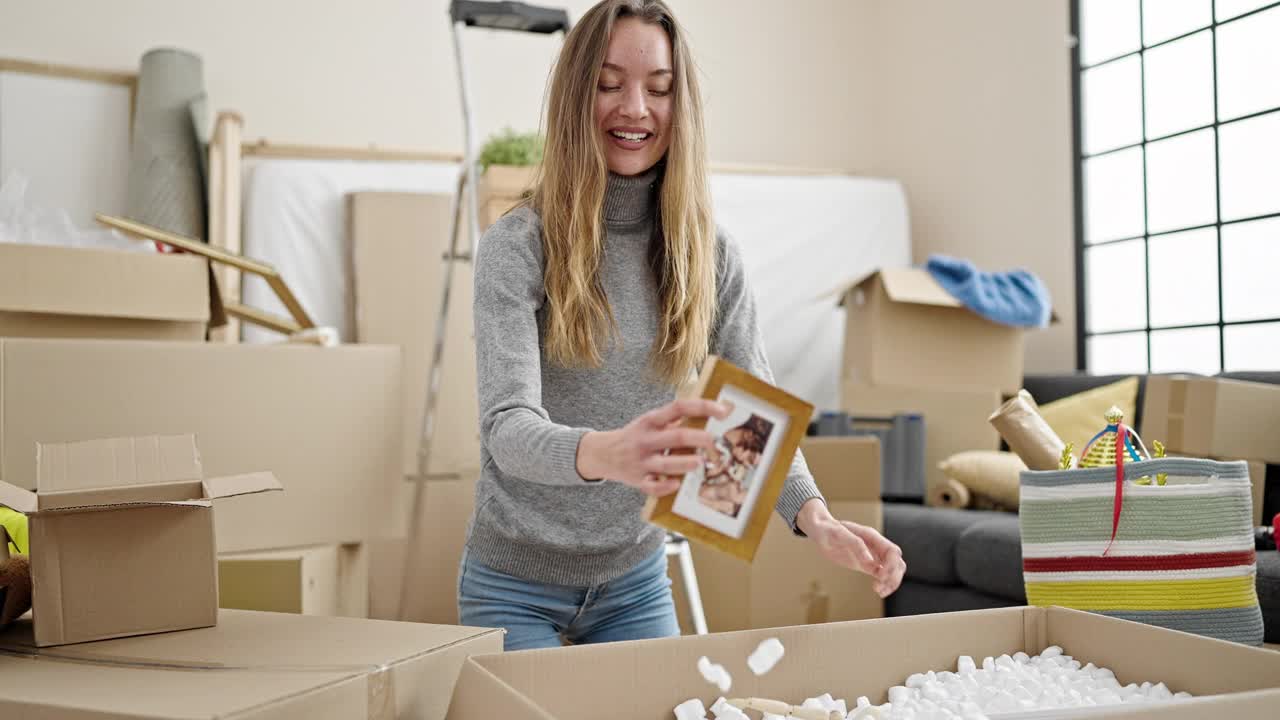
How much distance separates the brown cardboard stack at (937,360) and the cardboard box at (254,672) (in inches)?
96.2

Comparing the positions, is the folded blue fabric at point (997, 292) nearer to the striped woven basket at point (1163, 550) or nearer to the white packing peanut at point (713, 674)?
the striped woven basket at point (1163, 550)

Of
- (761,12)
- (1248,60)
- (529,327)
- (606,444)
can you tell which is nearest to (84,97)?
(761,12)

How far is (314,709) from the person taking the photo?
70cm

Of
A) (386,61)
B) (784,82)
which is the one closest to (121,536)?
(386,61)

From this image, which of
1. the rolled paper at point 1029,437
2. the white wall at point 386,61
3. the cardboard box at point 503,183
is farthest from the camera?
the white wall at point 386,61

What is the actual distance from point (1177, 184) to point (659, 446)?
3118mm

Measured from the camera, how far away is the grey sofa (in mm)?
2432

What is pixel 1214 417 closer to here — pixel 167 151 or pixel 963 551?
pixel 963 551

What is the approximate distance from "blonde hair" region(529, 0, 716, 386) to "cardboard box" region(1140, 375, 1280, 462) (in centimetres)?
148

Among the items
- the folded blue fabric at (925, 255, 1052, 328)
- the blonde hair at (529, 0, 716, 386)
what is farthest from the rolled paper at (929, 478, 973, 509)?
the blonde hair at (529, 0, 716, 386)

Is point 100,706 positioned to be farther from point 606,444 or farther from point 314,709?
point 606,444

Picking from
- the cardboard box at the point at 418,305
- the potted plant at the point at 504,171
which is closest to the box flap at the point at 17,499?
the potted plant at the point at 504,171

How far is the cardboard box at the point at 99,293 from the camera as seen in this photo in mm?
1681

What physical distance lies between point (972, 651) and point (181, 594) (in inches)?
28.3
